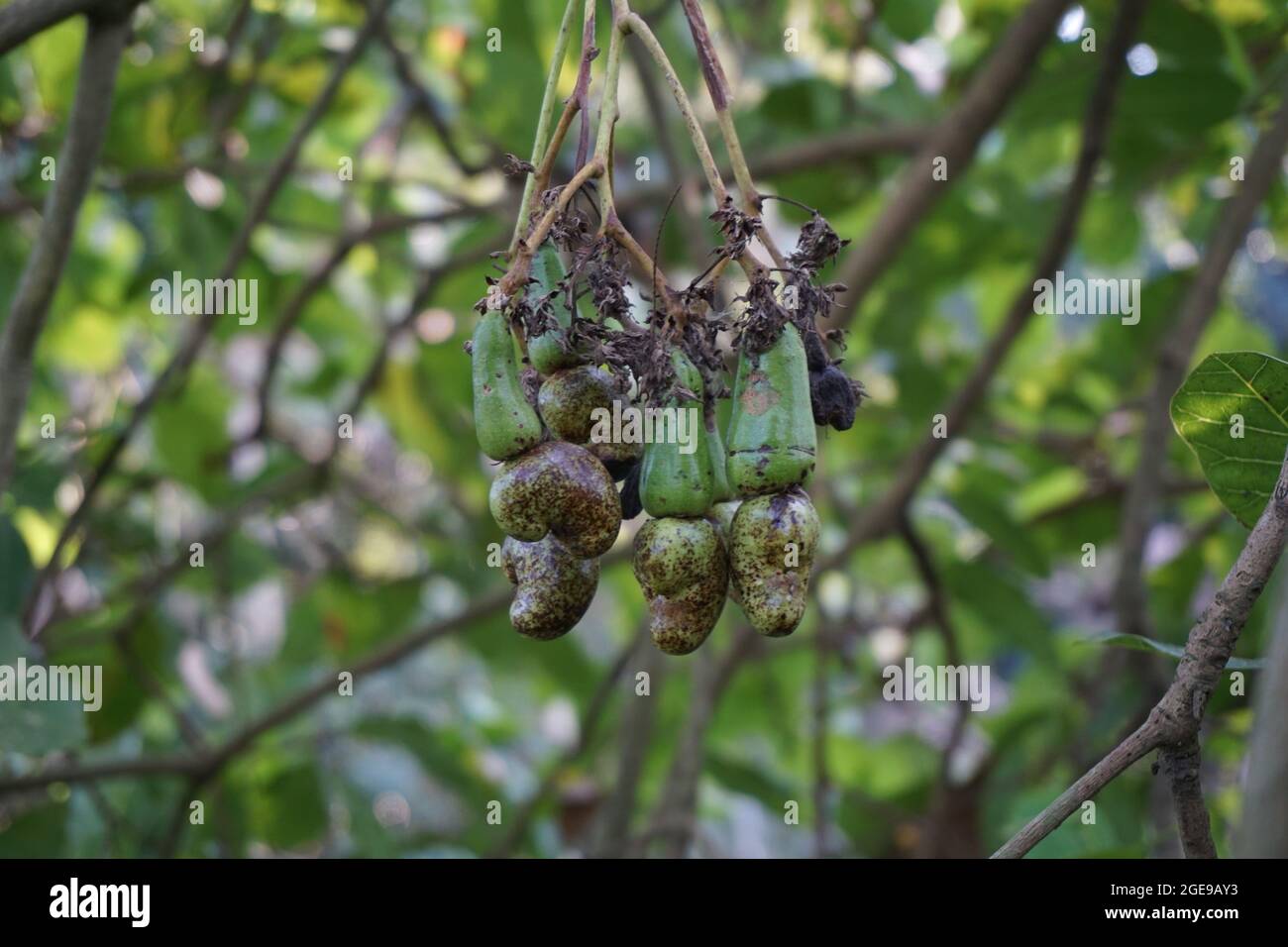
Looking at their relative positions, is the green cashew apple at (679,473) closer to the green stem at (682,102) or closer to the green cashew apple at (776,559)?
the green cashew apple at (776,559)

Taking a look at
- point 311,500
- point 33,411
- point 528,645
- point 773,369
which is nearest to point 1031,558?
point 528,645

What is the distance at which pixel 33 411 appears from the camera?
346 centimetres

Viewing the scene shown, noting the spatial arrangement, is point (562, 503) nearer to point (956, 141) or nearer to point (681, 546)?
point (681, 546)

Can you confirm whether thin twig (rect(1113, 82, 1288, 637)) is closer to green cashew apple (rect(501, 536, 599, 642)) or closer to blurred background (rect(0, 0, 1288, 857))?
blurred background (rect(0, 0, 1288, 857))

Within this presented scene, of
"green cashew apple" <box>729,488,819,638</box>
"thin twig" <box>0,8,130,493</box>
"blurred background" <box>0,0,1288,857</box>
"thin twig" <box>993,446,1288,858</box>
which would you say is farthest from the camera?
"blurred background" <box>0,0,1288,857</box>

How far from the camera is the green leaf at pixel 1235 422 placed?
3.90 feet

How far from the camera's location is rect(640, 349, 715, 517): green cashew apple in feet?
3.50

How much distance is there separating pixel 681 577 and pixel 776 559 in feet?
0.24

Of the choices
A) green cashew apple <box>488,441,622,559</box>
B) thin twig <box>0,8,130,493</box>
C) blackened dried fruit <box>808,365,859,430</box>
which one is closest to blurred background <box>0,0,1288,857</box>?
thin twig <box>0,8,130,493</box>

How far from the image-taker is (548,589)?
41.8 inches

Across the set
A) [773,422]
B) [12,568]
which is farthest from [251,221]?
[773,422]
